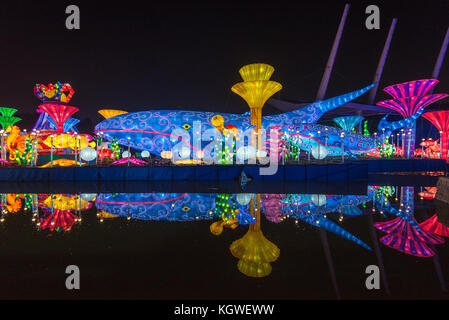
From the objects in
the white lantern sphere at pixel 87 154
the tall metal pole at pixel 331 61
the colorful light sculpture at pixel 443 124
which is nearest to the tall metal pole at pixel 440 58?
the tall metal pole at pixel 331 61

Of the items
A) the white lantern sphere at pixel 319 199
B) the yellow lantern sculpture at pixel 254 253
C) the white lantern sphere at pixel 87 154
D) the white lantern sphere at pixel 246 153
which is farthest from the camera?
the white lantern sphere at pixel 87 154

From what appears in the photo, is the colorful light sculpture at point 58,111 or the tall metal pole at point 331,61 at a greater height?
the tall metal pole at point 331,61

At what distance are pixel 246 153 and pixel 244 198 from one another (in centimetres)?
754

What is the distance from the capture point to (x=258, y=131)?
1681cm

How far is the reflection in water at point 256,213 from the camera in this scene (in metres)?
4.39

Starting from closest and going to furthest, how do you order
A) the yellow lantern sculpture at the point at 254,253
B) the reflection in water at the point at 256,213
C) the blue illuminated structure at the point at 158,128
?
1. the yellow lantern sculpture at the point at 254,253
2. the reflection in water at the point at 256,213
3. the blue illuminated structure at the point at 158,128

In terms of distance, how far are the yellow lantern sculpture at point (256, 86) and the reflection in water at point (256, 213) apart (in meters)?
8.59

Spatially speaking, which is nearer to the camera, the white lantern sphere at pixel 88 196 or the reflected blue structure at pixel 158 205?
the reflected blue structure at pixel 158 205

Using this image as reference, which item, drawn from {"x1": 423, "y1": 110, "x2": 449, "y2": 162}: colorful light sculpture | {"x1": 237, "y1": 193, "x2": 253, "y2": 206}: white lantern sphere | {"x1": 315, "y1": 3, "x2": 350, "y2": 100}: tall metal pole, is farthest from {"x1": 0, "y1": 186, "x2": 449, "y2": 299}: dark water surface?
{"x1": 315, "y1": 3, "x2": 350, "y2": 100}: tall metal pole

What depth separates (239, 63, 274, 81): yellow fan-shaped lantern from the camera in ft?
54.2

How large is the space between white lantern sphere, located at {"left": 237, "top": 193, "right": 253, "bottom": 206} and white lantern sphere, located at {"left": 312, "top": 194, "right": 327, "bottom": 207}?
6.50 feet

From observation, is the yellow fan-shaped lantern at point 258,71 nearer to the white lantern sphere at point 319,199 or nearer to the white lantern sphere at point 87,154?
the white lantern sphere at point 319,199
